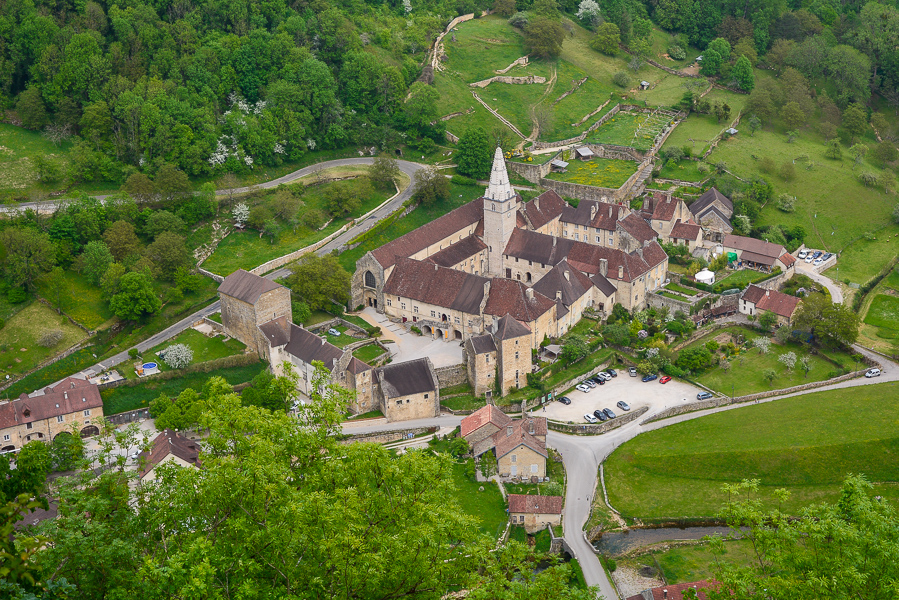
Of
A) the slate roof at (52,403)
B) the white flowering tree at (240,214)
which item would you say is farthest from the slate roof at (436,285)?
the slate roof at (52,403)

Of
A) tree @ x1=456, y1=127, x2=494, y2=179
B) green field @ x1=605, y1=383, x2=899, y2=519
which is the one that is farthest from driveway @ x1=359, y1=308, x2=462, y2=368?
tree @ x1=456, y1=127, x2=494, y2=179

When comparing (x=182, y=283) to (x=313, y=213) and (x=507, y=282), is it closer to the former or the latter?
(x=313, y=213)

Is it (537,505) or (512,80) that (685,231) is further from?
(537,505)

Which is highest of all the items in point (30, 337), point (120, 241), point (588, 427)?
point (120, 241)

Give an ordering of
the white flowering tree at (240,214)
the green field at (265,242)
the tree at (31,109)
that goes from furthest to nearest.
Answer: the tree at (31,109)
the white flowering tree at (240,214)
the green field at (265,242)

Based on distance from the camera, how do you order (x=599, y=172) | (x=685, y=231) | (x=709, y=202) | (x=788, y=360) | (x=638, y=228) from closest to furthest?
(x=788, y=360)
(x=638, y=228)
(x=685, y=231)
(x=709, y=202)
(x=599, y=172)

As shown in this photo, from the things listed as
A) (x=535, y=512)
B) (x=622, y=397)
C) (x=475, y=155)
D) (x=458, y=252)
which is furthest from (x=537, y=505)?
(x=475, y=155)

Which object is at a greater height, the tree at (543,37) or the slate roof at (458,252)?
the tree at (543,37)

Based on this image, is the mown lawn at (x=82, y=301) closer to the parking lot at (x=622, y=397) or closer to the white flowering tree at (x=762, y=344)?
the parking lot at (x=622, y=397)
